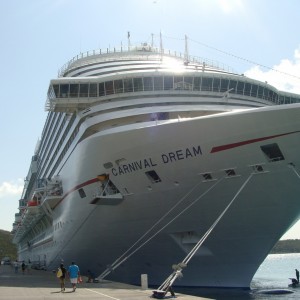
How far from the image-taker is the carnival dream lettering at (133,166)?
1880cm

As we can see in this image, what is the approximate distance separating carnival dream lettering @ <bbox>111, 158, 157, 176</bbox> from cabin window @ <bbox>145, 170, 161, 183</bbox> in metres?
0.31

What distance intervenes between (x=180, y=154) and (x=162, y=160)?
2.77ft

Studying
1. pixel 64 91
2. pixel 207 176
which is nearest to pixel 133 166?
pixel 207 176

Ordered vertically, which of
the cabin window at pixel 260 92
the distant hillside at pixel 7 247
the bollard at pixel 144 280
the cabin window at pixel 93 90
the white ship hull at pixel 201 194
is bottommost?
the bollard at pixel 144 280

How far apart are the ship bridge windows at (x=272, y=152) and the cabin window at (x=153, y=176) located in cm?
445

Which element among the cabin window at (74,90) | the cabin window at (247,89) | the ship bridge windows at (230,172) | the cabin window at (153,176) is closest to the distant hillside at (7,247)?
the cabin window at (74,90)

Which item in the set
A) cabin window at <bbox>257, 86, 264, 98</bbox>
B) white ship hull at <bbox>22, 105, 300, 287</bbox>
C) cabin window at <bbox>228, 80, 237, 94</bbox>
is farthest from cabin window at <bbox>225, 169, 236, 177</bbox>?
cabin window at <bbox>257, 86, 264, 98</bbox>

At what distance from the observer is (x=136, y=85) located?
23.4 meters

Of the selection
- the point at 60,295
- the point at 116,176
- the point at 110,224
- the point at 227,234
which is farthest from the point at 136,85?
the point at 60,295

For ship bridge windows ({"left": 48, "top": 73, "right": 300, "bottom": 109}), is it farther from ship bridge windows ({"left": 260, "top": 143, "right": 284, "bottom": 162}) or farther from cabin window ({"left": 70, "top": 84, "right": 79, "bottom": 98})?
ship bridge windows ({"left": 260, "top": 143, "right": 284, "bottom": 162})

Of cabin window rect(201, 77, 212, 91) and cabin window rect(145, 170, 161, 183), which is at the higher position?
cabin window rect(201, 77, 212, 91)

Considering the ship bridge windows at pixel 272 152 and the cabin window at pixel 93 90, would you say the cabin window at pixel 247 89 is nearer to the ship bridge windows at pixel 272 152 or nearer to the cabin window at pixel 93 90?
the cabin window at pixel 93 90

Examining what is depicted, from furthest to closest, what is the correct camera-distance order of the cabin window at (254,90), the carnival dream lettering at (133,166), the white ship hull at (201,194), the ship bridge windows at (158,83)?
the cabin window at (254,90) → the ship bridge windows at (158,83) → the carnival dream lettering at (133,166) → the white ship hull at (201,194)

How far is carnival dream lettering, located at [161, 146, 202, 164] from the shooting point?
1770 cm
